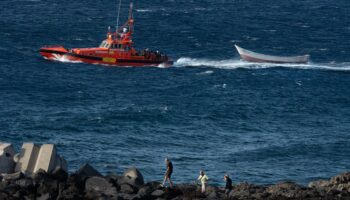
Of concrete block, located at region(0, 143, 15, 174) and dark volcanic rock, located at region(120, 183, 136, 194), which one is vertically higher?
dark volcanic rock, located at region(120, 183, 136, 194)

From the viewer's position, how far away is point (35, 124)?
92.8 m

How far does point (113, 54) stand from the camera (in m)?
129

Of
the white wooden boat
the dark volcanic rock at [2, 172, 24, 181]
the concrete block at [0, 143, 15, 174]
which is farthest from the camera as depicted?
the white wooden boat

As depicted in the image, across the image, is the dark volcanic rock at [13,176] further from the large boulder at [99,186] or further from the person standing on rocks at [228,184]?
the person standing on rocks at [228,184]

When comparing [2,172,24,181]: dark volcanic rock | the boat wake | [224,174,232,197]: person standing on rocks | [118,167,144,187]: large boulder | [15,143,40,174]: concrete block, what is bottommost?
[2,172,24,181]: dark volcanic rock

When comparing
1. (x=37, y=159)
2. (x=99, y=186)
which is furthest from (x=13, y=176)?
(x=99, y=186)

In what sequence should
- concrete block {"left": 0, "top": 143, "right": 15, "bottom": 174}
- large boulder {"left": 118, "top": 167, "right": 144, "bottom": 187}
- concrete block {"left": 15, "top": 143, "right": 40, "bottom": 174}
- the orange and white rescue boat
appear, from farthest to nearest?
1. the orange and white rescue boat
2. concrete block {"left": 15, "top": 143, "right": 40, "bottom": 174}
3. concrete block {"left": 0, "top": 143, "right": 15, "bottom": 174}
4. large boulder {"left": 118, "top": 167, "right": 144, "bottom": 187}

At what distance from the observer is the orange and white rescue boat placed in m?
127

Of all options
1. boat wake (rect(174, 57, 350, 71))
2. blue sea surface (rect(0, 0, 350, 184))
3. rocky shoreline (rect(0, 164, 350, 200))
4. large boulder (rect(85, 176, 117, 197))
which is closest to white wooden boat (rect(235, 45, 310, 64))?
boat wake (rect(174, 57, 350, 71))

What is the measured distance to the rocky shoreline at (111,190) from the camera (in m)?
53.7

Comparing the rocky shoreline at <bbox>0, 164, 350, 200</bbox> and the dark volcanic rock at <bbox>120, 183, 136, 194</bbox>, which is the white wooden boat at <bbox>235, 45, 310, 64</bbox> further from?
the dark volcanic rock at <bbox>120, 183, 136, 194</bbox>

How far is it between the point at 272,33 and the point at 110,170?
79.1 metres

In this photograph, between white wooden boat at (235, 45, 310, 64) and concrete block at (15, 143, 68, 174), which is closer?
concrete block at (15, 143, 68, 174)

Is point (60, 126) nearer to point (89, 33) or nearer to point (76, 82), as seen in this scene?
point (76, 82)
